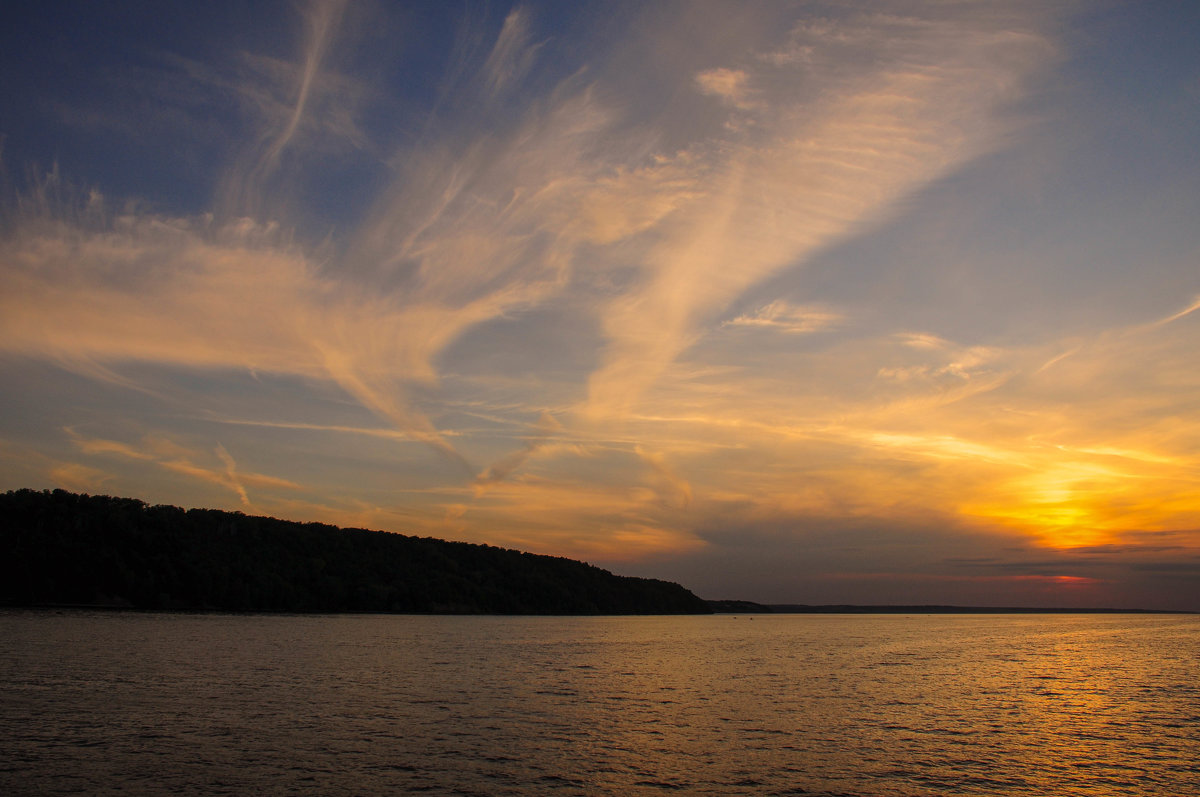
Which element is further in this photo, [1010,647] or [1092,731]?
[1010,647]

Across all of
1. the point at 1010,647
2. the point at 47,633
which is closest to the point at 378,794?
the point at 47,633

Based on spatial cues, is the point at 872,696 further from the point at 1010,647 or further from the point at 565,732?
the point at 1010,647

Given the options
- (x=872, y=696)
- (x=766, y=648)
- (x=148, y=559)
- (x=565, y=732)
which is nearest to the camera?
(x=565, y=732)

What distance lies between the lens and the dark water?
25.8m

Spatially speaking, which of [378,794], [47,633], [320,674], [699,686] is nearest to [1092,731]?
[699,686]

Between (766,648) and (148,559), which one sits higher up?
(148,559)

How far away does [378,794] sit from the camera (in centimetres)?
2331

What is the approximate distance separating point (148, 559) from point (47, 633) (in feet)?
405

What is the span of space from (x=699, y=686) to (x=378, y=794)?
119 ft

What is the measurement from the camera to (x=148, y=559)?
19662 cm

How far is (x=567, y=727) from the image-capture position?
36.5 m

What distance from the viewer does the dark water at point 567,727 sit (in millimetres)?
25781

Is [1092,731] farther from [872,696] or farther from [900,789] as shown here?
[900,789]

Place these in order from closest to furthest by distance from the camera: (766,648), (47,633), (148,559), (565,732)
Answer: (565,732) < (47,633) < (766,648) < (148,559)
